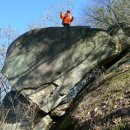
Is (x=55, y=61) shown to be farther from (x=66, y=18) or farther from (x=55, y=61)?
(x=66, y=18)

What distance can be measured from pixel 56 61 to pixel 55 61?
0.04 meters

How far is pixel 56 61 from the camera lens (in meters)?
13.9

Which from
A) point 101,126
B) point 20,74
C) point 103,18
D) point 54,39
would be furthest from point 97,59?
point 103,18

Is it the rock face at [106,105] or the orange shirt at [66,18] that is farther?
the orange shirt at [66,18]

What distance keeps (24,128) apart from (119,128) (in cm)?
570

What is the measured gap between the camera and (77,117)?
10211 millimetres

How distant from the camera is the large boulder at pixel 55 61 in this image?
537 inches

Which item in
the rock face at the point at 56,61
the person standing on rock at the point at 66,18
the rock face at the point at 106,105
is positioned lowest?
the rock face at the point at 106,105

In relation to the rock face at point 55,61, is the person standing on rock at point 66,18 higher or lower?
higher

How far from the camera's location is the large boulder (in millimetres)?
13641

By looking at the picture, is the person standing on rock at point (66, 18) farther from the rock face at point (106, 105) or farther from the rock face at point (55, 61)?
the rock face at point (106, 105)

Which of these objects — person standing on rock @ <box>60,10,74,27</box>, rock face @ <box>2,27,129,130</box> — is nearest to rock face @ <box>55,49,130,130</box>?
rock face @ <box>2,27,129,130</box>

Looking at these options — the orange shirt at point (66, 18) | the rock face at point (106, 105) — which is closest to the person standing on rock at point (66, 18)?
the orange shirt at point (66, 18)

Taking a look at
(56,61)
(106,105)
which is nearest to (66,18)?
(56,61)
